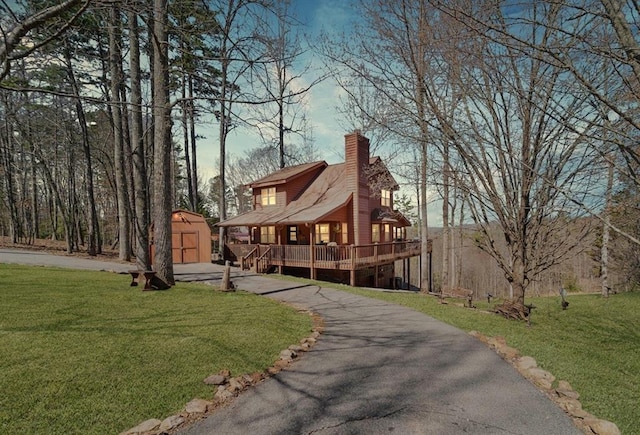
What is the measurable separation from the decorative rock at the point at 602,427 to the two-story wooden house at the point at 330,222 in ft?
37.7

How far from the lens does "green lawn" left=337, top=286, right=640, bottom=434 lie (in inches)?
143

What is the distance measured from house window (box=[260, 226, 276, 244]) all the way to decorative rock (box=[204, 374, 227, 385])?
17.1 m

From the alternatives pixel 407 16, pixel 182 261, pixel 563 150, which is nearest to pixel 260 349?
pixel 563 150

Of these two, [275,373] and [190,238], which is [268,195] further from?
[275,373]

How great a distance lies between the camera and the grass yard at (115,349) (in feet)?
9.65

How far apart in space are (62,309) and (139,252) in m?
4.98

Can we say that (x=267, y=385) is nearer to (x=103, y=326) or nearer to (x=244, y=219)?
(x=103, y=326)

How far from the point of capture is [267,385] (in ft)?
12.2

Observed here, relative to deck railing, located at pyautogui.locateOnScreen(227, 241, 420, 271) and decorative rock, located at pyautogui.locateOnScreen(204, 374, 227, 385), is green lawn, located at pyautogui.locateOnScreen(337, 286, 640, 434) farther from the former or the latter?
deck railing, located at pyautogui.locateOnScreen(227, 241, 420, 271)

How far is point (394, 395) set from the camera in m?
3.53

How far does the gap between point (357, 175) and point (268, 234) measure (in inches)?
288

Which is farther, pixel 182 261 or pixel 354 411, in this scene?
pixel 182 261

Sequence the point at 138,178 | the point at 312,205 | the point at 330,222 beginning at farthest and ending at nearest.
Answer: the point at 312,205 → the point at 330,222 → the point at 138,178

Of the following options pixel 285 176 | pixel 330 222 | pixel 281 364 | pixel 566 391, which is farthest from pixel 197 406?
pixel 285 176
